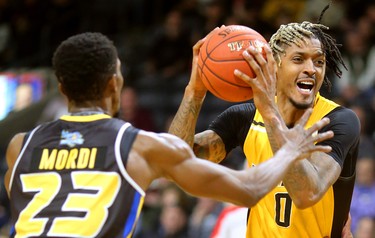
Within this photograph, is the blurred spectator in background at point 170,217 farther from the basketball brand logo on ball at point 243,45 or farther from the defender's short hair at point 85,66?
the defender's short hair at point 85,66

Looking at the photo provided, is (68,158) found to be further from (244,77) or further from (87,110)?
(244,77)

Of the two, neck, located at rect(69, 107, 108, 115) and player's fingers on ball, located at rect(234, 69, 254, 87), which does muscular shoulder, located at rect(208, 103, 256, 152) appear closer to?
player's fingers on ball, located at rect(234, 69, 254, 87)

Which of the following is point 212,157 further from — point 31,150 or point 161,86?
point 161,86

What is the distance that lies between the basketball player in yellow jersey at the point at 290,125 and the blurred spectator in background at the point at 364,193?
10.8 feet

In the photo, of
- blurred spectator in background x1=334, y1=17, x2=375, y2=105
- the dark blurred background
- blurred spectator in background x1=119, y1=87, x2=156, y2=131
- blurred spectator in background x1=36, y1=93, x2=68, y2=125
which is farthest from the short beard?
blurred spectator in background x1=36, y1=93, x2=68, y2=125

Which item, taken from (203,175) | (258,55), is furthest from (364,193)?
(203,175)

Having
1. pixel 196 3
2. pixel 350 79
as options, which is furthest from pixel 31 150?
pixel 196 3

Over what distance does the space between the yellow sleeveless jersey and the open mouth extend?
0.16 m

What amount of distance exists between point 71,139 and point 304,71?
1.58m

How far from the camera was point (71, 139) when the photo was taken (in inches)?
148

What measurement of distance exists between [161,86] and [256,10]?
5.83 ft

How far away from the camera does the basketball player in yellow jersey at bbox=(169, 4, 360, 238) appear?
13.9 feet

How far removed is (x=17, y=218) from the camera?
373 cm

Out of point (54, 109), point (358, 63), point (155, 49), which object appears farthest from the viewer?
point (155, 49)
